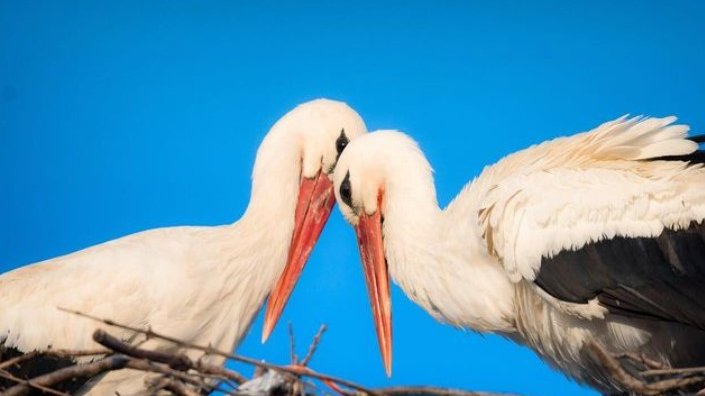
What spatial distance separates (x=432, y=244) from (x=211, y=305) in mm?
805

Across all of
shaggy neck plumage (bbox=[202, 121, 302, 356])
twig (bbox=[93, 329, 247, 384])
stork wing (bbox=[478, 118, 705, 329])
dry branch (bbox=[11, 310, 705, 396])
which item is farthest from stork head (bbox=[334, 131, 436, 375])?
twig (bbox=[93, 329, 247, 384])

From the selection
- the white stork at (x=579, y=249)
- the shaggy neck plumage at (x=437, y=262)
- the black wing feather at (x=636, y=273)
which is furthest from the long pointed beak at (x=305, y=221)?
the black wing feather at (x=636, y=273)

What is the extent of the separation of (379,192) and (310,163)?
1.29 feet

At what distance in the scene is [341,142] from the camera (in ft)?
14.4

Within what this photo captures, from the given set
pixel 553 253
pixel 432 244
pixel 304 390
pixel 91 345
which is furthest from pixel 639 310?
pixel 91 345

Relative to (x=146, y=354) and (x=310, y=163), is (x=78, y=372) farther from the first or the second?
(x=310, y=163)

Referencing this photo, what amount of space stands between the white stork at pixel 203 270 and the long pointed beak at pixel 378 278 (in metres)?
0.31

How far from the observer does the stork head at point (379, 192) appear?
3.96 metres

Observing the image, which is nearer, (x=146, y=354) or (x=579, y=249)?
(x=146, y=354)

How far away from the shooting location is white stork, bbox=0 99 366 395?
12.2 feet

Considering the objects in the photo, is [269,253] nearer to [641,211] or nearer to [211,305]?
[211,305]

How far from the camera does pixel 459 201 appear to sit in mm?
3811

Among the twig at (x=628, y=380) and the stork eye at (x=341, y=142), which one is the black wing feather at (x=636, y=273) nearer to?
the twig at (x=628, y=380)

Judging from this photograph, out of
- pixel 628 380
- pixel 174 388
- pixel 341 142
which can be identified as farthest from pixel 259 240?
pixel 628 380
